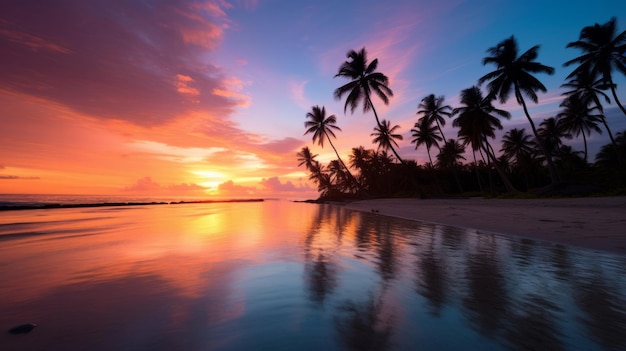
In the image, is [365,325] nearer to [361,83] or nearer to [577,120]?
[361,83]

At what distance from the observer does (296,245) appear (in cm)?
696

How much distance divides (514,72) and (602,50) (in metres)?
7.96

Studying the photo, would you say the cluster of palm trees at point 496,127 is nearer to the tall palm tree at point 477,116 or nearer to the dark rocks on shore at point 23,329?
the tall palm tree at point 477,116

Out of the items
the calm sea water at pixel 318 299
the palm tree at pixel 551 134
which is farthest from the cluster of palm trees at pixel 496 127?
the calm sea water at pixel 318 299

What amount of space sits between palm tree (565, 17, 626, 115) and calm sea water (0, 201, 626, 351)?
29.1 metres

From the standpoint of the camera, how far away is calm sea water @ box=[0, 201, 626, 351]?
2.27 m

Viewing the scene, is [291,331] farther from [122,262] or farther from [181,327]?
[122,262]

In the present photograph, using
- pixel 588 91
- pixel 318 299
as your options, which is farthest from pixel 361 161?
pixel 318 299

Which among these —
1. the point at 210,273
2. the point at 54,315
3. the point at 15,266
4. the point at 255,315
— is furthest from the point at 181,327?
the point at 15,266

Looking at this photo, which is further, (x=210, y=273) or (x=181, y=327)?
(x=210, y=273)

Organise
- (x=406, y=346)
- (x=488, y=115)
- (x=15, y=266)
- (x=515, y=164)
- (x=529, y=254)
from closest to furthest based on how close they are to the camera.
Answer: (x=406, y=346) < (x=15, y=266) < (x=529, y=254) < (x=488, y=115) < (x=515, y=164)

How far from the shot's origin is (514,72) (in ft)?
78.3

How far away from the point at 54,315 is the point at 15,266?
12.0ft

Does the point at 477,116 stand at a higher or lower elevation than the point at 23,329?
higher
